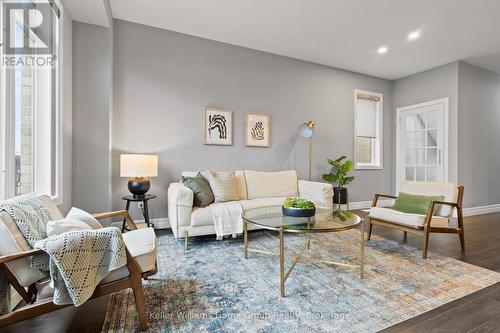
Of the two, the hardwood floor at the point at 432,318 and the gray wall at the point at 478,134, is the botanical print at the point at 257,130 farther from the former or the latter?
the gray wall at the point at 478,134

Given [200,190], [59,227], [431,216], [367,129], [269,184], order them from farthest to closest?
[367,129], [269,184], [200,190], [431,216], [59,227]

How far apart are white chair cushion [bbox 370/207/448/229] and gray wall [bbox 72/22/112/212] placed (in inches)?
134

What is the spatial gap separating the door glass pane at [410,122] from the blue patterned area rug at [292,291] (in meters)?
3.51

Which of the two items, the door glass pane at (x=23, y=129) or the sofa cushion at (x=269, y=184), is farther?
the sofa cushion at (x=269, y=184)

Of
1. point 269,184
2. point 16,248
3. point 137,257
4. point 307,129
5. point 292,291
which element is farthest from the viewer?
point 307,129

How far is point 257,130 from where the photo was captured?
13.9 feet

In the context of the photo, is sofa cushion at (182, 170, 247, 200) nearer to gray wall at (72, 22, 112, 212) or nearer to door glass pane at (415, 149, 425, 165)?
gray wall at (72, 22, 112, 212)

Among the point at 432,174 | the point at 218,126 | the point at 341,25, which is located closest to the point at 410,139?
the point at 432,174

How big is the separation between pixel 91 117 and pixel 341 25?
11.8ft

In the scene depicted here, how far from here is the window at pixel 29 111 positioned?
1.76 meters

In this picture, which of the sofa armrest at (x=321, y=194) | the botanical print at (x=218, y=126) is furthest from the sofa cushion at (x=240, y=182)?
the sofa armrest at (x=321, y=194)

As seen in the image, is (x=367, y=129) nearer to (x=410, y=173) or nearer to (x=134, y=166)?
(x=410, y=173)

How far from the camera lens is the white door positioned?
4.69 m

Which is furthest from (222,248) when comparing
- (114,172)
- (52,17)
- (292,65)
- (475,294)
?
(292,65)
